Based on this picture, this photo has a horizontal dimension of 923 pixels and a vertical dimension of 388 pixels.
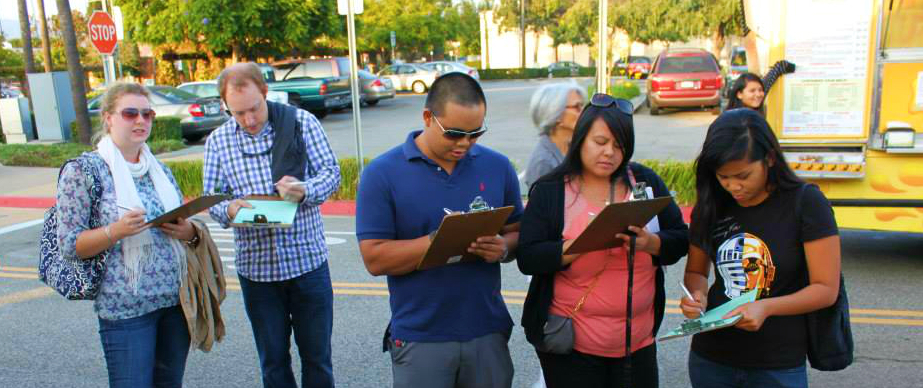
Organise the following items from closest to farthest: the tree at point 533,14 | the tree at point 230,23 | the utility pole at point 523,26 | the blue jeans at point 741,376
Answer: the blue jeans at point 741,376
the tree at point 230,23
the tree at point 533,14
the utility pole at point 523,26

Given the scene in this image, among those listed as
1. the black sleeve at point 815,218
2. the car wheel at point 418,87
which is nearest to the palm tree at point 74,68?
the black sleeve at point 815,218

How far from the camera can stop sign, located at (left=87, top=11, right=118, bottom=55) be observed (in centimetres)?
1169

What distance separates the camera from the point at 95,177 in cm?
286

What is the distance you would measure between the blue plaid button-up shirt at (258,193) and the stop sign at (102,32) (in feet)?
32.0

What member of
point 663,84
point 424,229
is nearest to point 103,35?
point 424,229

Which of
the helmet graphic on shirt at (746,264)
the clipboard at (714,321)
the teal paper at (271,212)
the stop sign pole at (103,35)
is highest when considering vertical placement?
the stop sign pole at (103,35)

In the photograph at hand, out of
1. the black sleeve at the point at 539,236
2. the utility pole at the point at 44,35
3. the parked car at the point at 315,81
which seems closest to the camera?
the black sleeve at the point at 539,236

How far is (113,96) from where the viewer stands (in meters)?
2.95

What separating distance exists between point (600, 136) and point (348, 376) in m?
2.62

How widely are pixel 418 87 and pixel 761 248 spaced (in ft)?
106

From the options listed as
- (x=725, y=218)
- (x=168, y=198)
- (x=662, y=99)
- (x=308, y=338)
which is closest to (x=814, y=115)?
(x=725, y=218)

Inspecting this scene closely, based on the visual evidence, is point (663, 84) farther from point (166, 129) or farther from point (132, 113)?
point (132, 113)

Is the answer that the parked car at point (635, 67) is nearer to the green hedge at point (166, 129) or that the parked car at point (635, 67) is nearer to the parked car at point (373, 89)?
the parked car at point (373, 89)

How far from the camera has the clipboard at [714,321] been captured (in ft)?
7.06
